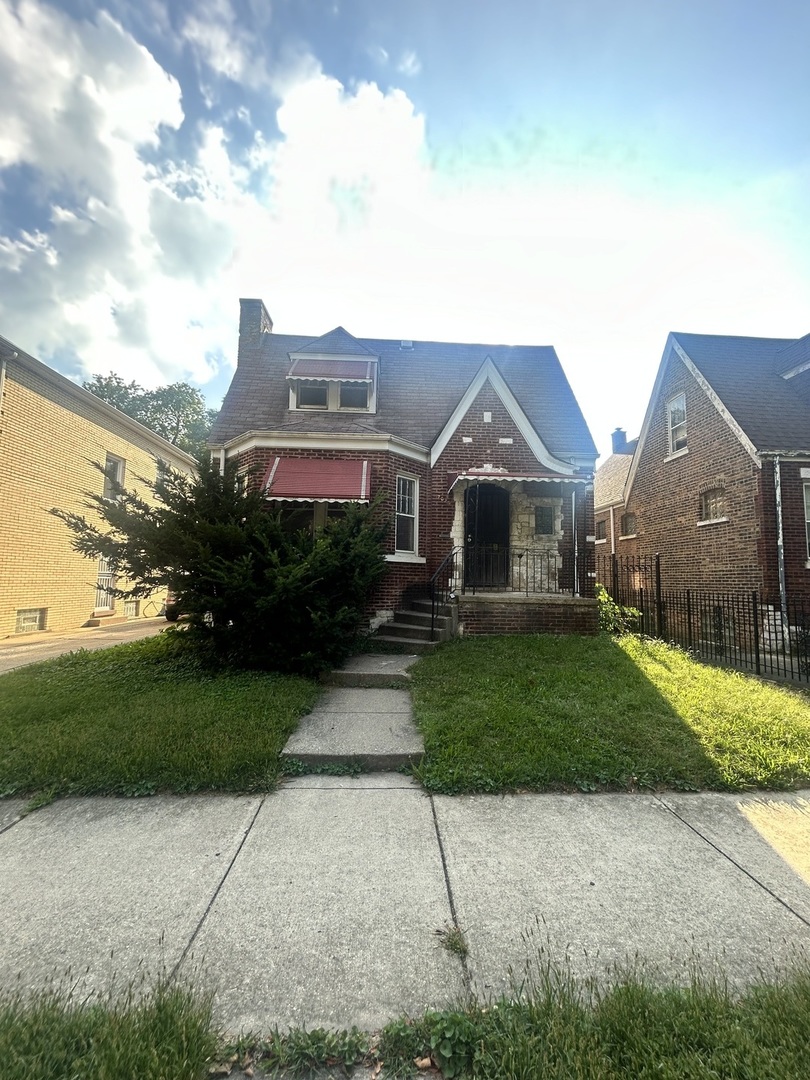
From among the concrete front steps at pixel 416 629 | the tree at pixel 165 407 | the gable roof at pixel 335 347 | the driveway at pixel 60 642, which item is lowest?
the driveway at pixel 60 642

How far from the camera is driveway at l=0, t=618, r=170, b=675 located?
941cm

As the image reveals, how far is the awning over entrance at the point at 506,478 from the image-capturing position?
1047cm

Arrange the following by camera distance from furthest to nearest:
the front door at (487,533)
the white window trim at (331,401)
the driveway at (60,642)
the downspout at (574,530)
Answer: the white window trim at (331,401) < the front door at (487,533) < the downspout at (574,530) < the driveway at (60,642)

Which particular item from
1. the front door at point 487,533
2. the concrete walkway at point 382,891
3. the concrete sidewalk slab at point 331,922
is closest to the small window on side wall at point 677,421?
the front door at point 487,533

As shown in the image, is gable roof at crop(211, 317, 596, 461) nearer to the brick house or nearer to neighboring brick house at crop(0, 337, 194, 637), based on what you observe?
the brick house

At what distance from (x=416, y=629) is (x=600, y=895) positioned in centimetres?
688

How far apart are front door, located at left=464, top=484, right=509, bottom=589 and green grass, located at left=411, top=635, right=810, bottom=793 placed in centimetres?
391

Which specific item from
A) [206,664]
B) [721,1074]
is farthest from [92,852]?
[206,664]

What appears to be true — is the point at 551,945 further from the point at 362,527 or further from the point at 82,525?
the point at 82,525

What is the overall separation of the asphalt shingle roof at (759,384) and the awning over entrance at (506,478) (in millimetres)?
4703

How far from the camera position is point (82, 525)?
6762 millimetres

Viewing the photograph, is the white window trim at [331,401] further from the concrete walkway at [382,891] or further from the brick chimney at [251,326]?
the concrete walkway at [382,891]

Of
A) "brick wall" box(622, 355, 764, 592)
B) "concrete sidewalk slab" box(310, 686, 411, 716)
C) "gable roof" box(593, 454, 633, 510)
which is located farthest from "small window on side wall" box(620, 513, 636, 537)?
"concrete sidewalk slab" box(310, 686, 411, 716)

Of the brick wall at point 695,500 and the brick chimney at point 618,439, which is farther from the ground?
the brick chimney at point 618,439
